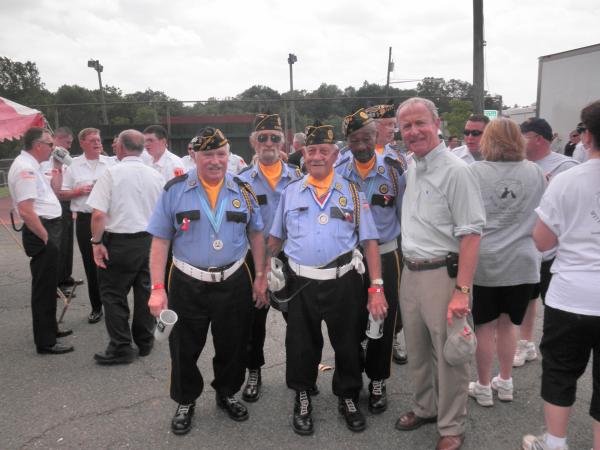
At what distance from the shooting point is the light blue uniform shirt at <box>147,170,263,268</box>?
9.36ft

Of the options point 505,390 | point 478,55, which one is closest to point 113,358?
point 505,390

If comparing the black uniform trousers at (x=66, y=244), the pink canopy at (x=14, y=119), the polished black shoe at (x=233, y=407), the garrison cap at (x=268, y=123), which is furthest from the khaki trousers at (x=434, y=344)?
the pink canopy at (x=14, y=119)

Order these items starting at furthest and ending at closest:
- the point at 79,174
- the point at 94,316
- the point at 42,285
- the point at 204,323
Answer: the point at 79,174 → the point at 94,316 → the point at 42,285 → the point at 204,323

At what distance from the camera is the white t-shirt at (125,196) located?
3.90 meters

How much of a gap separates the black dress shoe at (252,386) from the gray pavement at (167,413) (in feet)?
0.24

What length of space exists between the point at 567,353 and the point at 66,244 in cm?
590

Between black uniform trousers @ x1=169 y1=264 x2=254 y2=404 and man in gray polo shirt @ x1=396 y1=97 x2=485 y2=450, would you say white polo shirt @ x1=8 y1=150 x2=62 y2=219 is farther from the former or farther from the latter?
man in gray polo shirt @ x1=396 y1=97 x2=485 y2=450

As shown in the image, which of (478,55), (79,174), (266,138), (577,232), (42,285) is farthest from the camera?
(478,55)

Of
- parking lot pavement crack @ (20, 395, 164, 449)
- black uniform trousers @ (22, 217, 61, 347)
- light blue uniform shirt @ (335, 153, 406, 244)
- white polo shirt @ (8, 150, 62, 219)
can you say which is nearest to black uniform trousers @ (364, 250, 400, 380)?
light blue uniform shirt @ (335, 153, 406, 244)

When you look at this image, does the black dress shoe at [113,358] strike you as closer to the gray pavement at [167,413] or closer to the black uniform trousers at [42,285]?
the gray pavement at [167,413]

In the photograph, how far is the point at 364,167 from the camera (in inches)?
126

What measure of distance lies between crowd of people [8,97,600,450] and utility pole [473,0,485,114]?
6405 mm

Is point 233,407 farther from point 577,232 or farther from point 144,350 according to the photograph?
point 577,232

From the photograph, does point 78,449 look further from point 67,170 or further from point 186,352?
point 67,170
